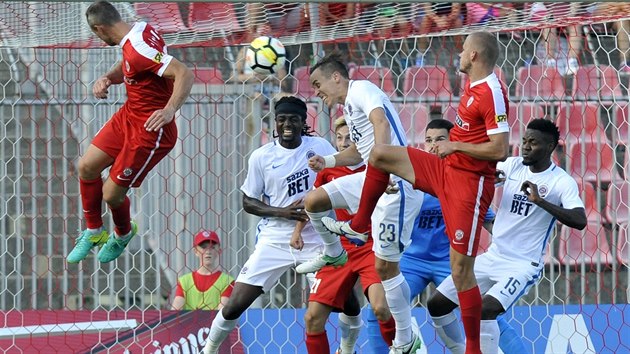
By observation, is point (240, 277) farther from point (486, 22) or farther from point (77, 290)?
point (486, 22)

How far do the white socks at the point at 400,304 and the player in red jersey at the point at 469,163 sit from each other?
2.15ft

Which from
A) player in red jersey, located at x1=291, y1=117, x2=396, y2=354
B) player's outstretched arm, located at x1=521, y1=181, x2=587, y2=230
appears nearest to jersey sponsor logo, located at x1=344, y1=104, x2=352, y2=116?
player in red jersey, located at x1=291, y1=117, x2=396, y2=354

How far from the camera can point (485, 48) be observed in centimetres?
772

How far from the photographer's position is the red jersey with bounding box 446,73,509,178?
7.57m

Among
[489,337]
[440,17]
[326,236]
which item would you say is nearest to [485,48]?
[326,236]

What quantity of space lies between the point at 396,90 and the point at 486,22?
938 millimetres

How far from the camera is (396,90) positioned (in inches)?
412

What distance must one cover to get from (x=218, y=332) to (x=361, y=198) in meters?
1.71

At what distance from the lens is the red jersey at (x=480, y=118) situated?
7.57 meters

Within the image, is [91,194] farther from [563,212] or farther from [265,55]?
[563,212]

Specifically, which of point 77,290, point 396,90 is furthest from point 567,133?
point 77,290

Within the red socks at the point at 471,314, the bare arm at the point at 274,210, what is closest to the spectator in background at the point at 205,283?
the bare arm at the point at 274,210

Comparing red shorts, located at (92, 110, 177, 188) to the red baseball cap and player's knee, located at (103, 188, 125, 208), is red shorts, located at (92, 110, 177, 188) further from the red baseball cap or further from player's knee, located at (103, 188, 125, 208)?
the red baseball cap

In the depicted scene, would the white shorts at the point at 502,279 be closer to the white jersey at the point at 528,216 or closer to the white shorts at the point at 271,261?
the white jersey at the point at 528,216
